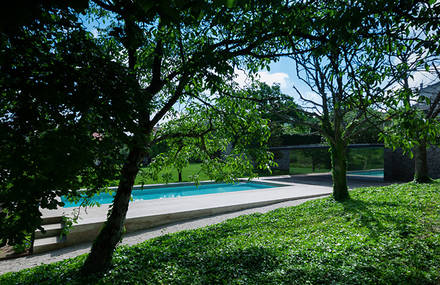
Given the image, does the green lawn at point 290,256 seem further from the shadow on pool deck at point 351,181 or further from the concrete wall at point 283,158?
the concrete wall at point 283,158

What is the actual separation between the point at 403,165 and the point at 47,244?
824 inches

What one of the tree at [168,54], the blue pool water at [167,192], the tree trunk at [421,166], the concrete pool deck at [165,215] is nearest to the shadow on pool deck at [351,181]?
the blue pool water at [167,192]

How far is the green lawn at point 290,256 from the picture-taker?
11.3 ft

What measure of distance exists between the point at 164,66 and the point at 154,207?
5624 mm

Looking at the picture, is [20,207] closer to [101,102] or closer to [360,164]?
[101,102]

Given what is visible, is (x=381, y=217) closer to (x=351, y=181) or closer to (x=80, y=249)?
(x=80, y=249)

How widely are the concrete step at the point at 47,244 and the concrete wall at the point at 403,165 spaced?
19.9m

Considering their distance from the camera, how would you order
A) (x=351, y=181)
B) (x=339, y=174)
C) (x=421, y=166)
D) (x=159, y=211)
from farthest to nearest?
1. (x=351, y=181)
2. (x=421, y=166)
3. (x=339, y=174)
4. (x=159, y=211)

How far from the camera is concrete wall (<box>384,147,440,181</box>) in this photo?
16.0m

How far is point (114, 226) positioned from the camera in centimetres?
399

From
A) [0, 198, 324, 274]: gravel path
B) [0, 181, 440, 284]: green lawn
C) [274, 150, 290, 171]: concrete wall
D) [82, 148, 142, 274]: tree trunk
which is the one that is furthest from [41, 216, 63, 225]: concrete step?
[274, 150, 290, 171]: concrete wall

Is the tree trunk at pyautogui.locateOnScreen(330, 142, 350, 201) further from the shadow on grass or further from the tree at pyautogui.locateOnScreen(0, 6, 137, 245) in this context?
the tree at pyautogui.locateOnScreen(0, 6, 137, 245)

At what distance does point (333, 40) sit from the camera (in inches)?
116

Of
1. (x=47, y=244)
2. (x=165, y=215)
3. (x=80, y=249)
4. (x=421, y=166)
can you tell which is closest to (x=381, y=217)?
(x=165, y=215)
